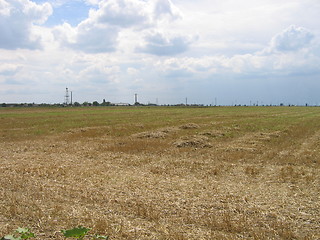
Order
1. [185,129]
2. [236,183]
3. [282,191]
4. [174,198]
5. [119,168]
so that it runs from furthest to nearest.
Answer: [185,129] < [119,168] < [236,183] < [282,191] < [174,198]

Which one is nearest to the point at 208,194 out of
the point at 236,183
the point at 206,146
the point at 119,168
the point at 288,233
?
the point at 236,183

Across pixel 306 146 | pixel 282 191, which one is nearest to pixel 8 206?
pixel 282 191

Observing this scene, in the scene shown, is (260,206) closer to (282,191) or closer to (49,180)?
(282,191)

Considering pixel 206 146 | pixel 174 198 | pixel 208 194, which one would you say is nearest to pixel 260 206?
pixel 208 194

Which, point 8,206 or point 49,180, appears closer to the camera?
point 8,206

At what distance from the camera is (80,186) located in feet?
38.3


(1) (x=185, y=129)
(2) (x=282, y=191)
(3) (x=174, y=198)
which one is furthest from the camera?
(1) (x=185, y=129)

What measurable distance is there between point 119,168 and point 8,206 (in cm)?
660

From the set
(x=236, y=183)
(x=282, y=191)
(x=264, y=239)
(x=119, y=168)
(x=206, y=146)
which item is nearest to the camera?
(x=264, y=239)

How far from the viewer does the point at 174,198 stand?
10.2 m

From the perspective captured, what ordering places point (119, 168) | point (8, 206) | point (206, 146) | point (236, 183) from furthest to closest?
1. point (206, 146)
2. point (119, 168)
3. point (236, 183)
4. point (8, 206)

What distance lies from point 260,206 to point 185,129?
2472 centimetres

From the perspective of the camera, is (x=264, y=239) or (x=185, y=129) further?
(x=185, y=129)

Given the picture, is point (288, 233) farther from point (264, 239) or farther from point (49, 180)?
point (49, 180)
